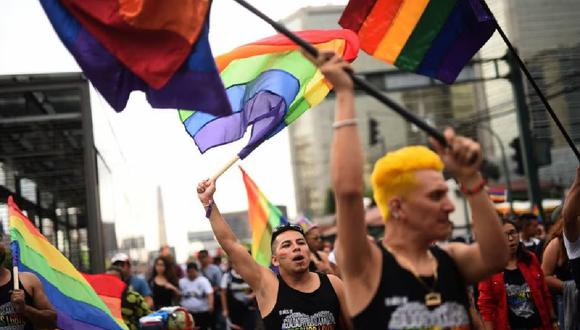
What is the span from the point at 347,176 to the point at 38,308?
13.8 feet

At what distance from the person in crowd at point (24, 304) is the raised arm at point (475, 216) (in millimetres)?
3915

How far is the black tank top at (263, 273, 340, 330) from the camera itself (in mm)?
5484

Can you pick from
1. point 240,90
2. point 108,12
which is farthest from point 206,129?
point 108,12

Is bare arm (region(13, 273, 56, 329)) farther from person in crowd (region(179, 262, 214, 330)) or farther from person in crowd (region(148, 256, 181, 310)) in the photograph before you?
person in crowd (region(179, 262, 214, 330))

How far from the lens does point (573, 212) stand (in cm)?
625

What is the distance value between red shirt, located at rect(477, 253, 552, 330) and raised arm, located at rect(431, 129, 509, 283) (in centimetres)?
335

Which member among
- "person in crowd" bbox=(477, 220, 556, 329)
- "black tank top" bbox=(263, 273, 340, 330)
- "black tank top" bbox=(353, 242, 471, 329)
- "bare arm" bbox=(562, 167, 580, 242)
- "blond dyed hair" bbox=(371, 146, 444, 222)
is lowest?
"person in crowd" bbox=(477, 220, 556, 329)

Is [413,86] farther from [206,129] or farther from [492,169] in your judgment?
[492,169]

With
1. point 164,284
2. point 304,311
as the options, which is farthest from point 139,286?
point 304,311

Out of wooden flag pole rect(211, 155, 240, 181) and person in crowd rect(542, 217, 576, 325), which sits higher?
wooden flag pole rect(211, 155, 240, 181)

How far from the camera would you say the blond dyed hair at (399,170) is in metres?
3.65

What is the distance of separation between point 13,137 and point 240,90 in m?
5.89

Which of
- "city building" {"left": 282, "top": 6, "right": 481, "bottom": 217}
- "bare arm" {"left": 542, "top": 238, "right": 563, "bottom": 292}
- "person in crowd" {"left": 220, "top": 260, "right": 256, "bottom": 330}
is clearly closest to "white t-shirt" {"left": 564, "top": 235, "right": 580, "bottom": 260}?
"bare arm" {"left": 542, "top": 238, "right": 563, "bottom": 292}

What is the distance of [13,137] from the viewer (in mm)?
11258
